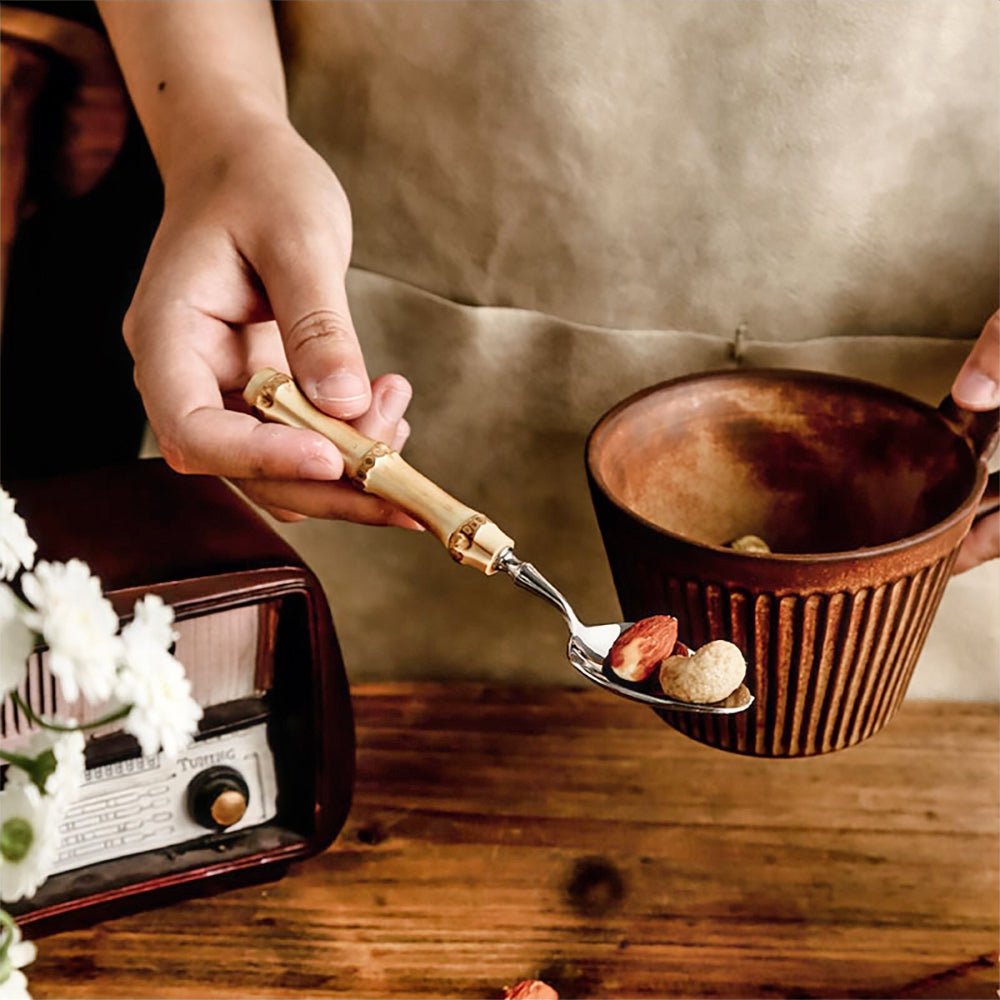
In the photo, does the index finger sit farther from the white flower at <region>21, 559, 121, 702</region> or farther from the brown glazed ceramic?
the white flower at <region>21, 559, 121, 702</region>

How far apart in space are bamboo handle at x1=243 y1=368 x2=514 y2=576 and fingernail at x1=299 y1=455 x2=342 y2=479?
14 mm

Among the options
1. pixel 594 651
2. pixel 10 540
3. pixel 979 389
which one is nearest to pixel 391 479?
pixel 594 651

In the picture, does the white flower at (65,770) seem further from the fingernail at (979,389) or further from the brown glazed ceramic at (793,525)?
the fingernail at (979,389)

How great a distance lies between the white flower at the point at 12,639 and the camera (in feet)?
1.19

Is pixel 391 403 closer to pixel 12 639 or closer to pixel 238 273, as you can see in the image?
pixel 238 273

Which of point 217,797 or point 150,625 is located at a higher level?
point 150,625

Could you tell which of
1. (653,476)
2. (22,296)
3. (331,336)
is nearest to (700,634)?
(653,476)

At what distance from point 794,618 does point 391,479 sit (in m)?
0.23

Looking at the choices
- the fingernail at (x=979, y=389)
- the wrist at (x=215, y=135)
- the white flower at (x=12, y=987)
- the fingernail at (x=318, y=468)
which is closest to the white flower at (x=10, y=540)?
the white flower at (x=12, y=987)

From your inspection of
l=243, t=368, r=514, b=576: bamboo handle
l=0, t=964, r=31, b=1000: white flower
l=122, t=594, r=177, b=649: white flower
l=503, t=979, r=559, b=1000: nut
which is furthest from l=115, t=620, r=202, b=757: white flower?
l=503, t=979, r=559, b=1000: nut

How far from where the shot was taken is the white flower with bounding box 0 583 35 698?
36 cm

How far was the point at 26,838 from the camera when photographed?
1.23ft

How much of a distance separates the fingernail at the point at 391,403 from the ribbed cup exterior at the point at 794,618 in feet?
A: 0.41

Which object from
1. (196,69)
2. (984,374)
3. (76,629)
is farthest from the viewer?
(196,69)
